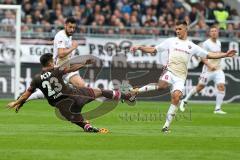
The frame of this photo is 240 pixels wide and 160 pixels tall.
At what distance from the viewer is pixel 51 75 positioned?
1527 centimetres

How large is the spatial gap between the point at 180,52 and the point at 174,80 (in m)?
0.70

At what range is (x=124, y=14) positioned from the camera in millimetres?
30500

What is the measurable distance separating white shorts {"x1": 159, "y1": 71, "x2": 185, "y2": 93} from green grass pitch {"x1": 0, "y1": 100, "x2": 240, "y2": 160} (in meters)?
0.88

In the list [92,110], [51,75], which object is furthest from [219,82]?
[51,75]

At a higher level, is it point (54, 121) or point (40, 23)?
point (40, 23)

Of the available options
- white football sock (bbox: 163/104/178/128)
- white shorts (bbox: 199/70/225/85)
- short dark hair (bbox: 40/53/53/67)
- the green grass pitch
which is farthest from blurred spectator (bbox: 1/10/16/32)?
short dark hair (bbox: 40/53/53/67)

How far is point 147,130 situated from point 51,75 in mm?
2524

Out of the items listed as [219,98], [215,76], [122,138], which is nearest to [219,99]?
[219,98]

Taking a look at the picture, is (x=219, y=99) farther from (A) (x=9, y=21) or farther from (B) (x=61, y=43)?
(A) (x=9, y=21)

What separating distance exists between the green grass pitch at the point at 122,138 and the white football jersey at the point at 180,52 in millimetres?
1251

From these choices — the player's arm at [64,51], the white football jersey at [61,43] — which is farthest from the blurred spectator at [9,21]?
the player's arm at [64,51]

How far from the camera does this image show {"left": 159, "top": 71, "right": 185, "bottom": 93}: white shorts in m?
17.0

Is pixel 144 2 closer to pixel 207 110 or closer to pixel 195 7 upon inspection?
pixel 195 7

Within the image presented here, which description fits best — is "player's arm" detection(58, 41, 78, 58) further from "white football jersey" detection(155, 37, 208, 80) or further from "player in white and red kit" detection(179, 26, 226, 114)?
"player in white and red kit" detection(179, 26, 226, 114)
